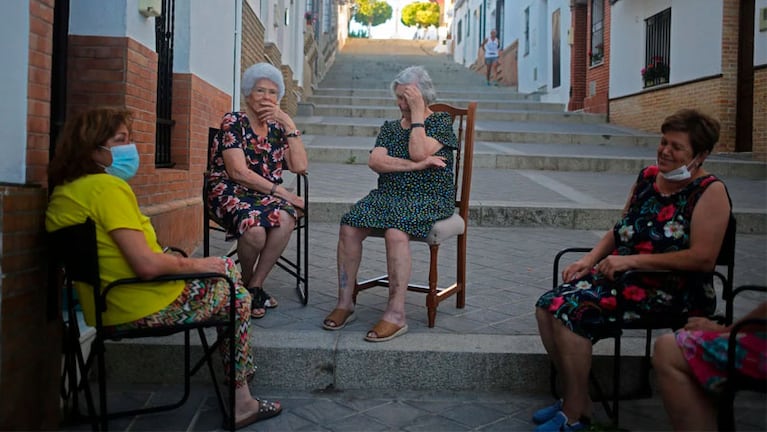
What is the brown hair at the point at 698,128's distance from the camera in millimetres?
2912

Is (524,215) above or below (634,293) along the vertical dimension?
above

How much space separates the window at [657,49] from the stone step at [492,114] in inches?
92.9

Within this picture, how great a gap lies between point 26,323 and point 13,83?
966mm

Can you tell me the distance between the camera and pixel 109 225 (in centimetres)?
268

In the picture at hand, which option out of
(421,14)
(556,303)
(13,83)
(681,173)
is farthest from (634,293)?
(421,14)

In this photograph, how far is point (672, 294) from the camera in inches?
119

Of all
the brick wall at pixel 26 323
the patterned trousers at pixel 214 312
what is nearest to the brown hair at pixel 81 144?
the brick wall at pixel 26 323

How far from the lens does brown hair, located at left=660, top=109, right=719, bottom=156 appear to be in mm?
2912

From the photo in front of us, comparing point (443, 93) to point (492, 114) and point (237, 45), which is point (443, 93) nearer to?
point (492, 114)

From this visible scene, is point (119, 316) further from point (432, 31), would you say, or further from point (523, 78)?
point (432, 31)

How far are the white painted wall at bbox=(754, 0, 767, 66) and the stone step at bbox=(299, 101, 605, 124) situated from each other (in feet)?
19.7

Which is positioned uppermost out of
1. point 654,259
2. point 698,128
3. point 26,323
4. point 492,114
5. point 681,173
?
point 492,114

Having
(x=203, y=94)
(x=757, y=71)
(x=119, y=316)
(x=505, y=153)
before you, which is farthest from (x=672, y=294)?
(x=757, y=71)

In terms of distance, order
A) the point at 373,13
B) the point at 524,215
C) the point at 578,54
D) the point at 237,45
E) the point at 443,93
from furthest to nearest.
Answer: the point at 373,13, the point at 443,93, the point at 578,54, the point at 237,45, the point at 524,215
